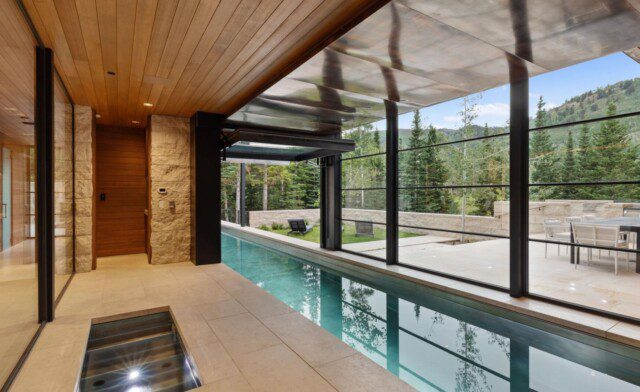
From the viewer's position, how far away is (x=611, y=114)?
12.3ft

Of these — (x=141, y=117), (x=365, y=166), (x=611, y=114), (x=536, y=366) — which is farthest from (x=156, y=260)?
(x=611, y=114)

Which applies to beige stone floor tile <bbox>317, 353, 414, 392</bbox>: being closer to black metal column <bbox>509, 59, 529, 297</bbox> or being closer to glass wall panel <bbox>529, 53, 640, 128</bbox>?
black metal column <bbox>509, 59, 529, 297</bbox>

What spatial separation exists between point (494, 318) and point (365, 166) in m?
4.18

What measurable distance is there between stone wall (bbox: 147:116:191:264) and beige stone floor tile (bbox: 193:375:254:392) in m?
4.45

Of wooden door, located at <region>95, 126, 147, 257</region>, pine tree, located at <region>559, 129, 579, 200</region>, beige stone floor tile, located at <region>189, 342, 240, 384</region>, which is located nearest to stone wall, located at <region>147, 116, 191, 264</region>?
wooden door, located at <region>95, 126, 147, 257</region>

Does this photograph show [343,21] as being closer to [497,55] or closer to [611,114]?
[497,55]

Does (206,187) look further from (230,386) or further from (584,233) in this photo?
(584,233)

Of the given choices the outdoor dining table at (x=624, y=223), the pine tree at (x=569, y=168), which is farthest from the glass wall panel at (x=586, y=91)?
the outdoor dining table at (x=624, y=223)

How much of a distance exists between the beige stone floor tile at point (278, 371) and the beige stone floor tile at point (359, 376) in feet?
0.29

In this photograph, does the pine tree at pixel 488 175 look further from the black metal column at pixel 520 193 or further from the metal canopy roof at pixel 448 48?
the metal canopy roof at pixel 448 48

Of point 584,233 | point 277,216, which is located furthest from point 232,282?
point 277,216

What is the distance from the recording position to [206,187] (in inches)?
238

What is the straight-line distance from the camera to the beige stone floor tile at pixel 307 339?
2.64 meters

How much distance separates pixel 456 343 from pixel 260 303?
7.30 ft
